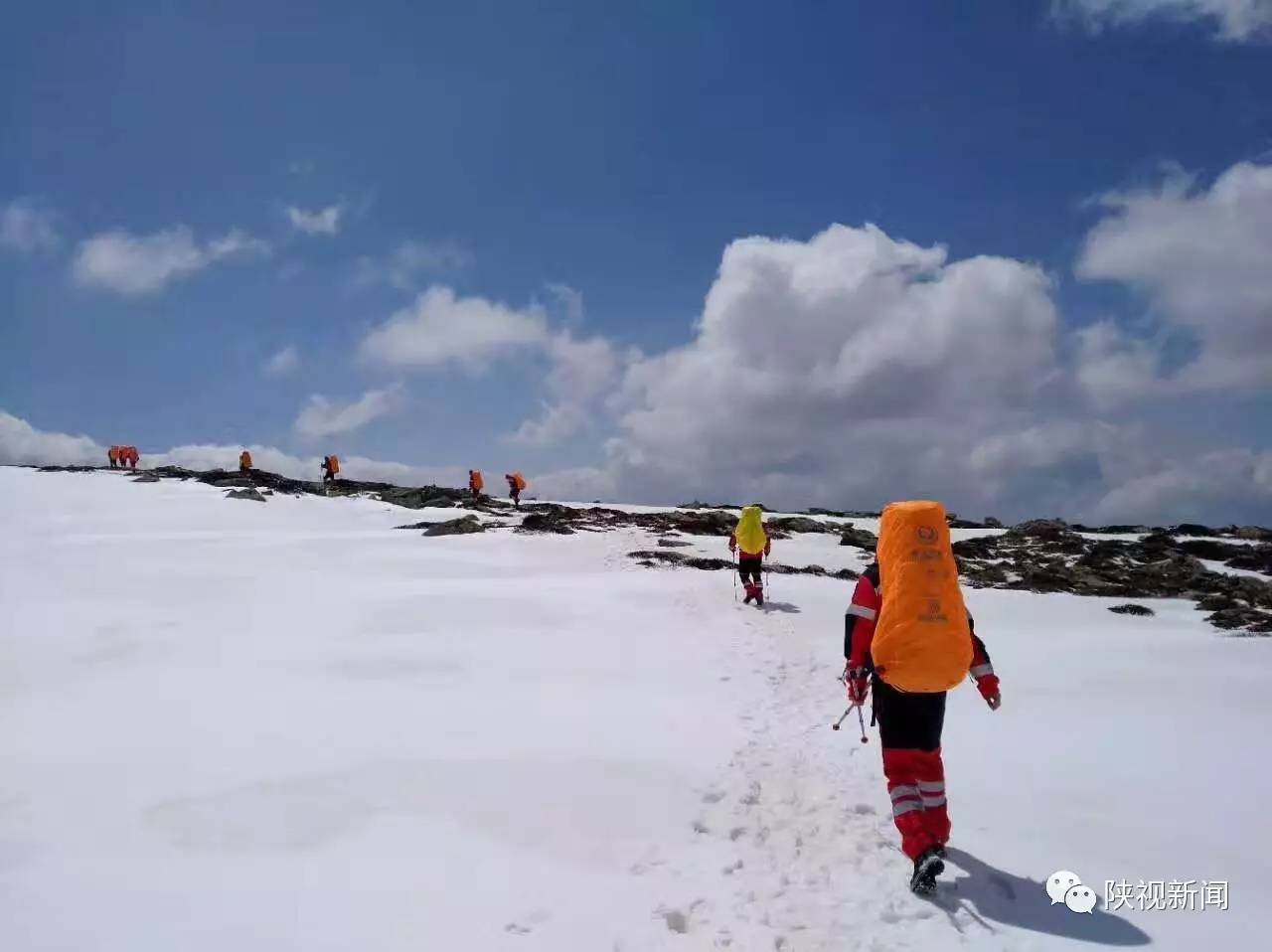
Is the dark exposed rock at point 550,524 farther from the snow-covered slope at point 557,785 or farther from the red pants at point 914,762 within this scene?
the red pants at point 914,762

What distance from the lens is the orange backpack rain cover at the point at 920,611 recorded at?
5.41m

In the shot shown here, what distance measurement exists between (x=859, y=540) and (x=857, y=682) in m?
25.3

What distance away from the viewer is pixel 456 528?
2861cm

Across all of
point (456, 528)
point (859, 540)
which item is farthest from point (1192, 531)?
point (456, 528)

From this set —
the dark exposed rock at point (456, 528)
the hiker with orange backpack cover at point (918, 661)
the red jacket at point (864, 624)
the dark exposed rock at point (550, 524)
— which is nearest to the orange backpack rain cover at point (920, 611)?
the hiker with orange backpack cover at point (918, 661)

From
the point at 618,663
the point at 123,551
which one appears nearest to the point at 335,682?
the point at 618,663

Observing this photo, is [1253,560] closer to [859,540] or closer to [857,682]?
[859,540]

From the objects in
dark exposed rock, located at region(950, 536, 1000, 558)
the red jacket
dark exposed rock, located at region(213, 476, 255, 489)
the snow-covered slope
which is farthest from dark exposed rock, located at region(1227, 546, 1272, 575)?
dark exposed rock, located at region(213, 476, 255, 489)

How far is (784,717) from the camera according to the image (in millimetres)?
9148

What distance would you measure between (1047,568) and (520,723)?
23.0 m

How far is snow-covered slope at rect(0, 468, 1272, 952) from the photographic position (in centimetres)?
472

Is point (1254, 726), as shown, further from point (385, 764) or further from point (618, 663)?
point (385, 764)

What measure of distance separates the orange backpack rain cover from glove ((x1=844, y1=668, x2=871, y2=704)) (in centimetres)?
24

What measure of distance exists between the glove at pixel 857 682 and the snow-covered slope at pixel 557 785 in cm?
114
